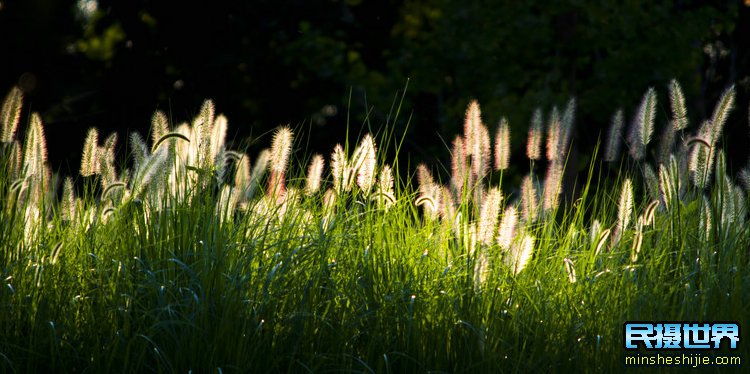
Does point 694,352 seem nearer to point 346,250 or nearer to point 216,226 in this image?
point 346,250

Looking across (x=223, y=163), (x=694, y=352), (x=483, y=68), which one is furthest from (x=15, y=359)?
(x=483, y=68)

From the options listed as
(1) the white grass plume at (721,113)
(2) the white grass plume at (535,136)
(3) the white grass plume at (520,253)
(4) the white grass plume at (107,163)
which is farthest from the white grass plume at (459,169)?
(4) the white grass plume at (107,163)

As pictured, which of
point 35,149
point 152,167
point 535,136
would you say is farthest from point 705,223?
point 35,149

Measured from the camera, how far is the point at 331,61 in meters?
9.89

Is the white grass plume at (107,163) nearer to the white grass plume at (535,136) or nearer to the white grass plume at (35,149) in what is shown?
the white grass plume at (35,149)

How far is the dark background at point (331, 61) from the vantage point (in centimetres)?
905

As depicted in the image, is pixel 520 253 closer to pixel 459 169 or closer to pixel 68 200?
pixel 459 169

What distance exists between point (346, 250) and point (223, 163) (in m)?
0.68

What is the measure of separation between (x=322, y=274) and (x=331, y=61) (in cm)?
630

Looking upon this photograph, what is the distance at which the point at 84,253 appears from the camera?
4.08 m

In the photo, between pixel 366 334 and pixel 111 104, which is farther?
pixel 111 104

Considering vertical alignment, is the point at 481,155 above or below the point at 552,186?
above

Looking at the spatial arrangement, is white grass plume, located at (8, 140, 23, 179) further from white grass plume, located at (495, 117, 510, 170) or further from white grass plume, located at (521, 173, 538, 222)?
white grass plume, located at (521, 173, 538, 222)

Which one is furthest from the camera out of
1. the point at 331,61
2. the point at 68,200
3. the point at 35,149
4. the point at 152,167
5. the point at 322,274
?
the point at 331,61
